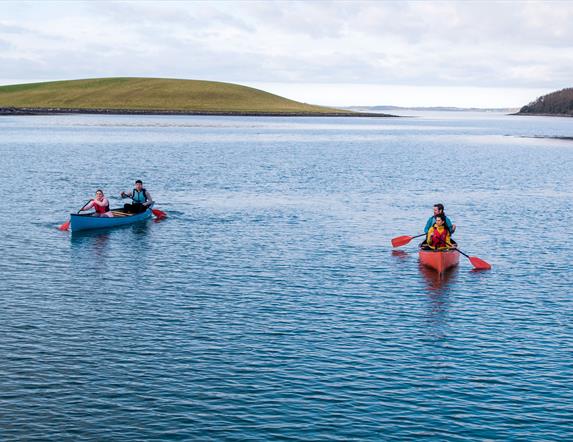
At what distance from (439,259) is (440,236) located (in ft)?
5.92

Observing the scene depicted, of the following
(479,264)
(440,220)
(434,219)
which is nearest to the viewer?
(479,264)

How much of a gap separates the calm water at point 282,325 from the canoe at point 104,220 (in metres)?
0.73

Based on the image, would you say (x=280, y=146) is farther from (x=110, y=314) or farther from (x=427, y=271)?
(x=110, y=314)

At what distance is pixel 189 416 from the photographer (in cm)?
1922

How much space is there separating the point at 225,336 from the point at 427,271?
1392 centimetres

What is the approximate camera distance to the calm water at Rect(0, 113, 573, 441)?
63.5 feet

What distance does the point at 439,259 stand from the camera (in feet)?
117

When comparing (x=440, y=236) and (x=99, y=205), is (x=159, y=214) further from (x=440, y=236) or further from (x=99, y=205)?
(x=440, y=236)

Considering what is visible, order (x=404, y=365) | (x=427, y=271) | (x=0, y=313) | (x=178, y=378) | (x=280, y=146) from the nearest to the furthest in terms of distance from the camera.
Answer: (x=178, y=378) → (x=404, y=365) → (x=0, y=313) → (x=427, y=271) → (x=280, y=146)

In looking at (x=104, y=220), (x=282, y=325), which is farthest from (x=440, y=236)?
(x=104, y=220)

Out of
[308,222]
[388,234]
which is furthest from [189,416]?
[308,222]

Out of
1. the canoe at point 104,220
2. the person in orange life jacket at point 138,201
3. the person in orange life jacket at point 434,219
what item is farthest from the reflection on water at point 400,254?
the person in orange life jacket at point 138,201

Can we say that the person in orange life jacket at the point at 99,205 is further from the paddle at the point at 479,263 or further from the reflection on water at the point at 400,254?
the paddle at the point at 479,263

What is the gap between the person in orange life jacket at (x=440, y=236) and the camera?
37.2 m
